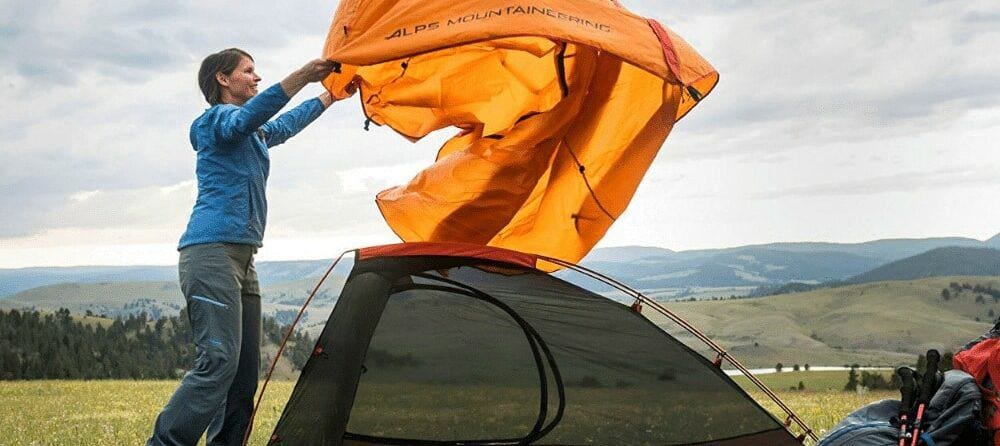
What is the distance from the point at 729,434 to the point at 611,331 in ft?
3.04

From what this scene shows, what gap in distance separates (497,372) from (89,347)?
23.7 meters

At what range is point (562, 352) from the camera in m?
5.57

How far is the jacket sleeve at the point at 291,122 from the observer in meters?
5.37

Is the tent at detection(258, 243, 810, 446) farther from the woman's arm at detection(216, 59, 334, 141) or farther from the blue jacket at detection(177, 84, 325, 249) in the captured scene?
the woman's arm at detection(216, 59, 334, 141)

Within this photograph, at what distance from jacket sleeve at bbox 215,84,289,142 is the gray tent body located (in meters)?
3.45

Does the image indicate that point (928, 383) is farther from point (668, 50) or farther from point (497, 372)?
A: point (497, 372)

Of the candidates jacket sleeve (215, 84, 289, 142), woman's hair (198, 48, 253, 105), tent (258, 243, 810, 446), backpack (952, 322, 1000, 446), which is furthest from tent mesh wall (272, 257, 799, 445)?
woman's hair (198, 48, 253, 105)

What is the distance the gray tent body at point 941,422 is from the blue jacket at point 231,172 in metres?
3.37

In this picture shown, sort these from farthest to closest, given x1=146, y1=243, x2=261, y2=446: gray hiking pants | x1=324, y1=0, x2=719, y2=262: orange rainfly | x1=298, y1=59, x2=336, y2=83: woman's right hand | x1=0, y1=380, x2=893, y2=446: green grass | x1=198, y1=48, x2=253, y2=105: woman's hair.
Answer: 1. x1=0, y1=380, x2=893, y2=446: green grass
2. x1=324, y1=0, x2=719, y2=262: orange rainfly
3. x1=198, y1=48, x2=253, y2=105: woman's hair
4. x1=298, y1=59, x2=336, y2=83: woman's right hand
5. x1=146, y1=243, x2=261, y2=446: gray hiking pants

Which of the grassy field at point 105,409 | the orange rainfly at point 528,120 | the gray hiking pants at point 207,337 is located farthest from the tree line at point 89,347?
the gray hiking pants at point 207,337

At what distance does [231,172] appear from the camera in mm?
4840

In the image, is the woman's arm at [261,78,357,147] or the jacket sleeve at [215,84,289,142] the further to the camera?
the woman's arm at [261,78,357,147]

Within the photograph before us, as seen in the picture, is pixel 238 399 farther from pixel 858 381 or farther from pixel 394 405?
pixel 858 381

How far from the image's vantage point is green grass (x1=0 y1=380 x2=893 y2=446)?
804 centimetres
